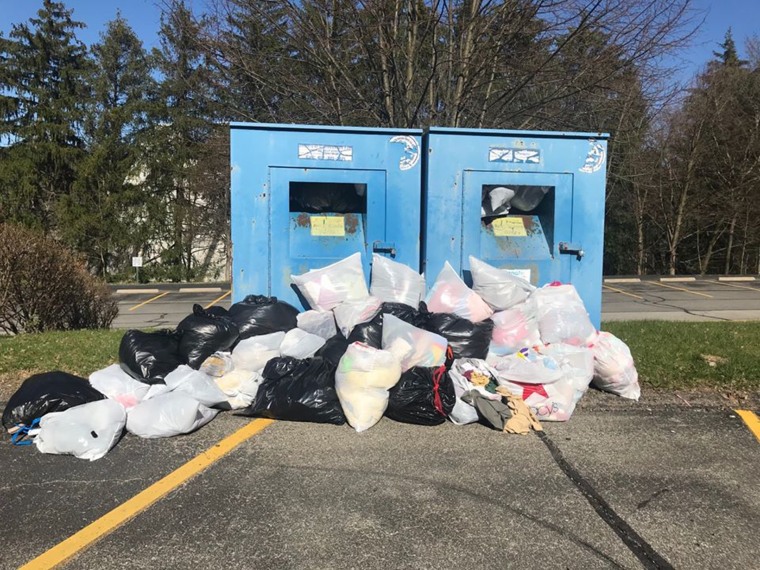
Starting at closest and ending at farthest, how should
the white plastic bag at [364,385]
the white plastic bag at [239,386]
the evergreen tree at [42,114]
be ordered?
1. the white plastic bag at [364,385]
2. the white plastic bag at [239,386]
3. the evergreen tree at [42,114]

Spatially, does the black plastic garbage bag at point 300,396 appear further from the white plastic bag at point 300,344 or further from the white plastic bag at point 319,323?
the white plastic bag at point 319,323

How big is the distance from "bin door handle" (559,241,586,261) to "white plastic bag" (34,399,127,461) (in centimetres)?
393

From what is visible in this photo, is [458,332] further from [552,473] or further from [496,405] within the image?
[552,473]

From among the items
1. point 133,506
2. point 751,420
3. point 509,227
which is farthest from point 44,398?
point 751,420

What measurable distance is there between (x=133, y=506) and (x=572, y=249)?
4.12 m

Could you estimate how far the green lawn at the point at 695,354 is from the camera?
453cm

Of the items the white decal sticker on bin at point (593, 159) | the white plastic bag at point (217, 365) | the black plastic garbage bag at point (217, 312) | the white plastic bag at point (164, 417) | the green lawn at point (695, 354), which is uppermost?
the white decal sticker on bin at point (593, 159)

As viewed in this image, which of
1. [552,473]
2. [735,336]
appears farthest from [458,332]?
[735,336]

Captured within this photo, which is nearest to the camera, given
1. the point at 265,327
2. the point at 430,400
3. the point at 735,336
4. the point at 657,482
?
the point at 657,482

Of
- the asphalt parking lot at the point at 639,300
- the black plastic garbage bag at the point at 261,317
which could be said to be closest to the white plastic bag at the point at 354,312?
the black plastic garbage bag at the point at 261,317

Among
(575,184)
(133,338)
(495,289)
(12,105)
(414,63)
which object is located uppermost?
(12,105)

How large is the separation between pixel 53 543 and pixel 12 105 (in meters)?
23.4

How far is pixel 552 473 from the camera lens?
3.05m

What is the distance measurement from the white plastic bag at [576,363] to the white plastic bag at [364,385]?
1348 mm
